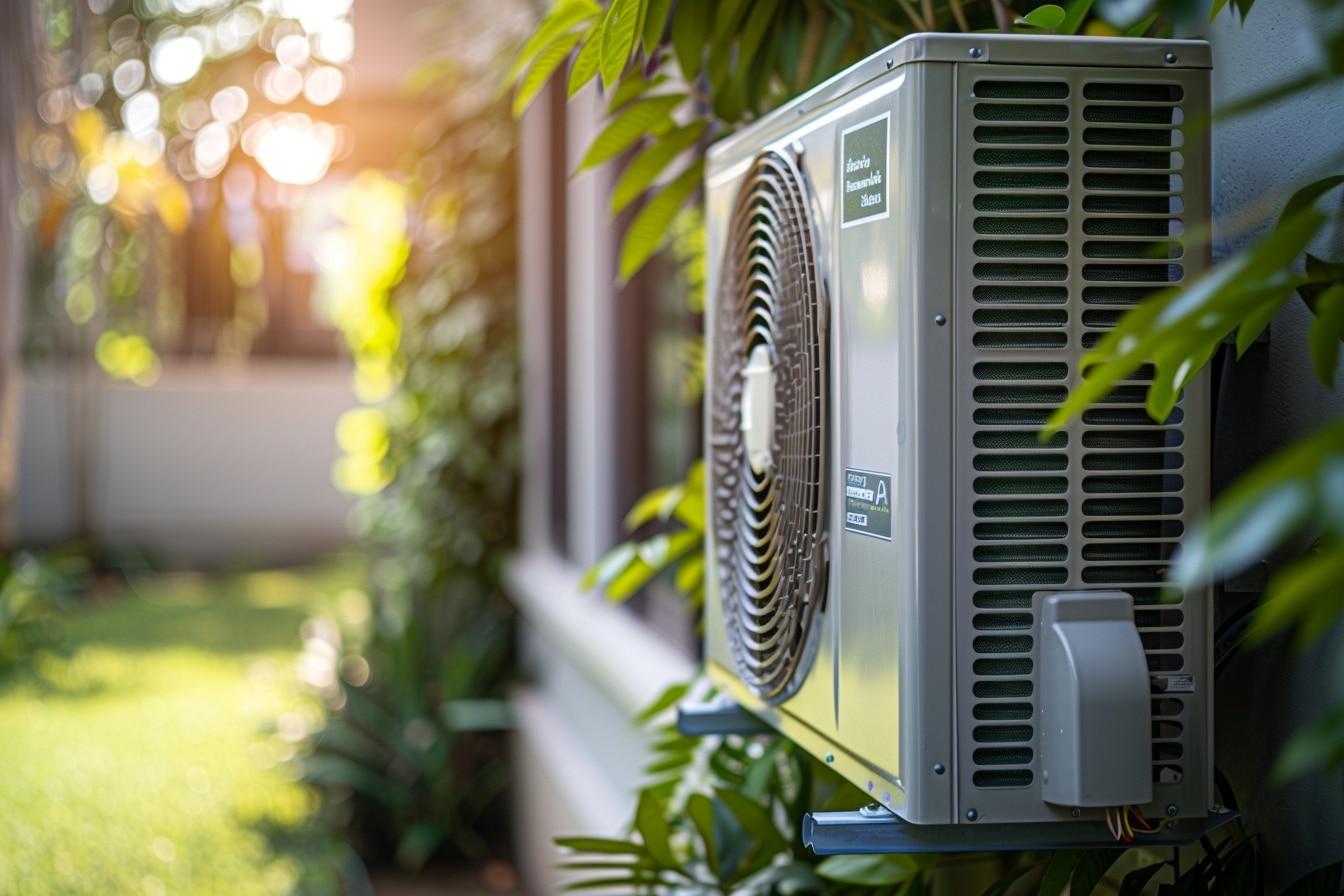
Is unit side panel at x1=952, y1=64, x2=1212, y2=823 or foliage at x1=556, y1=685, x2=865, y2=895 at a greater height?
unit side panel at x1=952, y1=64, x2=1212, y2=823

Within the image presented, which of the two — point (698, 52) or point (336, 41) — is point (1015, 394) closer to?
point (698, 52)

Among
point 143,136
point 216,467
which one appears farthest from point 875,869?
point 216,467

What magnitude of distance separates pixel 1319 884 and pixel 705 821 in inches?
22.4

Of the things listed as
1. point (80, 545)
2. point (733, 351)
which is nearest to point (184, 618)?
point (80, 545)

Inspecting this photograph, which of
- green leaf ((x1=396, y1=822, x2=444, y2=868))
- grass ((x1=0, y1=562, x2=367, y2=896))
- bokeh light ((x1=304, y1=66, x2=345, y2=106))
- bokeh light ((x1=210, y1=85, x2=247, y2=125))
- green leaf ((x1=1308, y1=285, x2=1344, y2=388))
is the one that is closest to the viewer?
green leaf ((x1=1308, y1=285, x2=1344, y2=388))

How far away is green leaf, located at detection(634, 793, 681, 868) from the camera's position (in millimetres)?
1163

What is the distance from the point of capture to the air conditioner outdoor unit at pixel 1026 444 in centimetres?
74

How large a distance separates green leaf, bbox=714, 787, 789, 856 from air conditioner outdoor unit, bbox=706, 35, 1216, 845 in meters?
0.39

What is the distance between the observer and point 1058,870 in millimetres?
869

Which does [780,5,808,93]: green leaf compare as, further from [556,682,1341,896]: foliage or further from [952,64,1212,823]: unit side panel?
[556,682,1341,896]: foliage

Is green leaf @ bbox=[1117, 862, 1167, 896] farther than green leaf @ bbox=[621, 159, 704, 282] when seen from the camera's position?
No

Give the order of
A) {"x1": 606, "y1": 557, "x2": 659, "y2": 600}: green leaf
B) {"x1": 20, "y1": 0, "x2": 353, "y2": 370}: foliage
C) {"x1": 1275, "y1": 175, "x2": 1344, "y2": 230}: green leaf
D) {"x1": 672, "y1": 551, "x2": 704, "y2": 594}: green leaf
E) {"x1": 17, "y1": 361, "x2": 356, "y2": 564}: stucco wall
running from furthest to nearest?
{"x1": 17, "y1": 361, "x2": 356, "y2": 564}: stucco wall, {"x1": 20, "y1": 0, "x2": 353, "y2": 370}: foliage, {"x1": 672, "y1": 551, "x2": 704, "y2": 594}: green leaf, {"x1": 606, "y1": 557, "x2": 659, "y2": 600}: green leaf, {"x1": 1275, "y1": 175, "x2": 1344, "y2": 230}: green leaf

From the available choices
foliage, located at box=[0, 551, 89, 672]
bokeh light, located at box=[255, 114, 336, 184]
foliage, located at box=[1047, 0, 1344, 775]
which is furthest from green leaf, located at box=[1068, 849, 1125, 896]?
bokeh light, located at box=[255, 114, 336, 184]

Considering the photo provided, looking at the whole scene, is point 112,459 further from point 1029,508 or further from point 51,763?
point 1029,508
